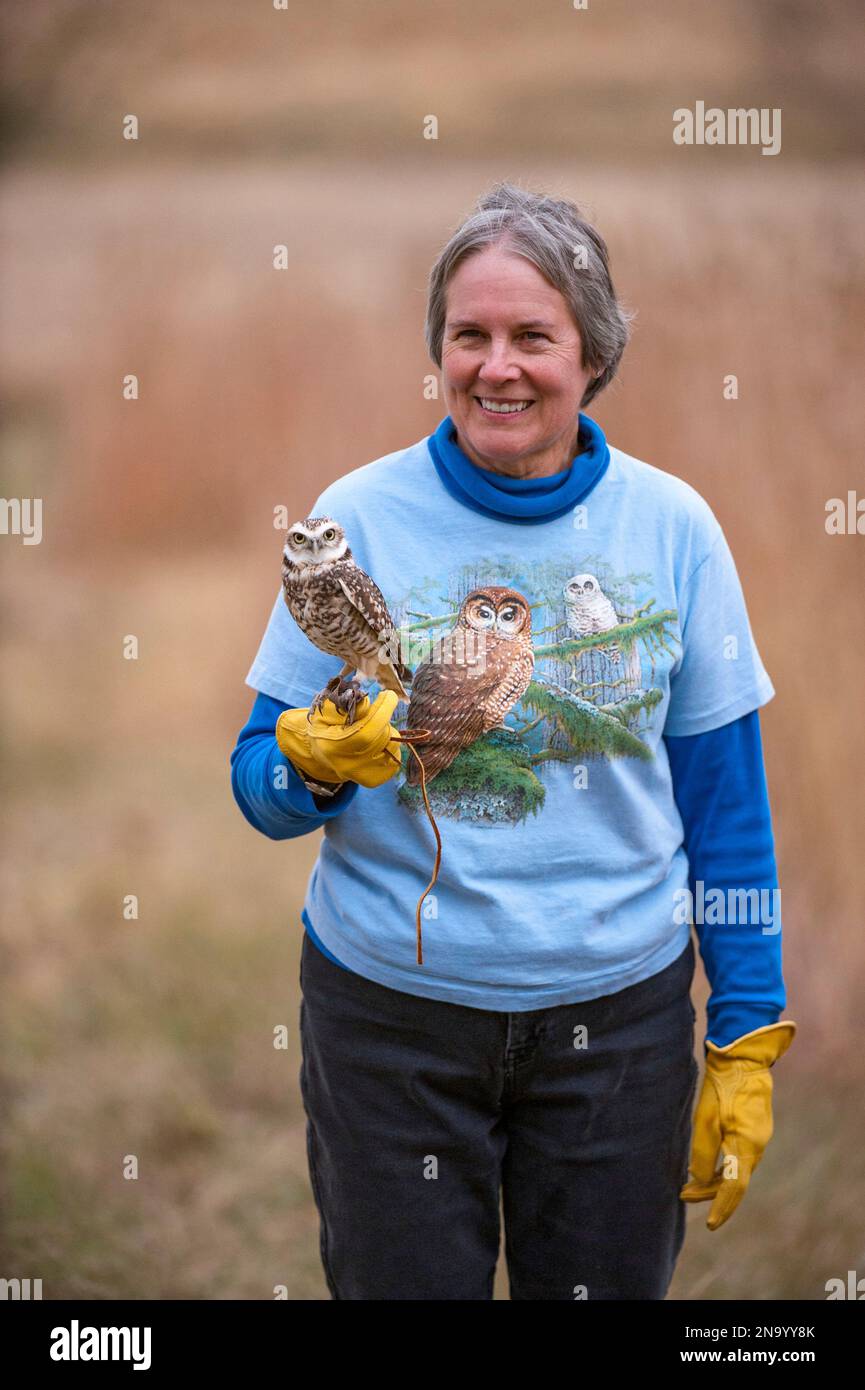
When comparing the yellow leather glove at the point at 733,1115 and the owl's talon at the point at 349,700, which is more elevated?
the owl's talon at the point at 349,700

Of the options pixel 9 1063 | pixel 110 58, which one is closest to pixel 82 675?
pixel 9 1063

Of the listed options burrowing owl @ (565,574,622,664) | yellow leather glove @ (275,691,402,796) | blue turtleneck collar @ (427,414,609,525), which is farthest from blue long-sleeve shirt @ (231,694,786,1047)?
blue turtleneck collar @ (427,414,609,525)

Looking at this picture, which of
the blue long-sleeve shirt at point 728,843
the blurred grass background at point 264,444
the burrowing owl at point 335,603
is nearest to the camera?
the burrowing owl at point 335,603

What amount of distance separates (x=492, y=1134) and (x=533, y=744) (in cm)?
53

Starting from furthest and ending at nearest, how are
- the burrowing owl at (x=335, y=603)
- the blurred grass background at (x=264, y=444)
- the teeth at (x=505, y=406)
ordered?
the blurred grass background at (x=264, y=444), the teeth at (x=505, y=406), the burrowing owl at (x=335, y=603)

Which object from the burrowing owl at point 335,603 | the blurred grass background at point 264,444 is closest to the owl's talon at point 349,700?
the burrowing owl at point 335,603

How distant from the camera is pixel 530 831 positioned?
1.37 metres

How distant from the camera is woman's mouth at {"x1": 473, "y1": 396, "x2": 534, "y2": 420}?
1.34 metres

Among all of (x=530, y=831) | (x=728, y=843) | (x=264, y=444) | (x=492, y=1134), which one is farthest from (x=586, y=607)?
(x=264, y=444)

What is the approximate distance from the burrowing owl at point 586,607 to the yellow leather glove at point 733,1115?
622 mm

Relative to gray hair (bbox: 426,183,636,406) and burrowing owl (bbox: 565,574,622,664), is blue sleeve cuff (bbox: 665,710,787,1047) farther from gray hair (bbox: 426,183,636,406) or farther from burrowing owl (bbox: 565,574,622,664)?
gray hair (bbox: 426,183,636,406)

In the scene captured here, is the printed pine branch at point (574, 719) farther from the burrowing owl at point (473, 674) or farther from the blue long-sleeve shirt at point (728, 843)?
the blue long-sleeve shirt at point (728, 843)

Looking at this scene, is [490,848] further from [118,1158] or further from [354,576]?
[118,1158]

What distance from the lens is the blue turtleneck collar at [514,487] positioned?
1.36m
